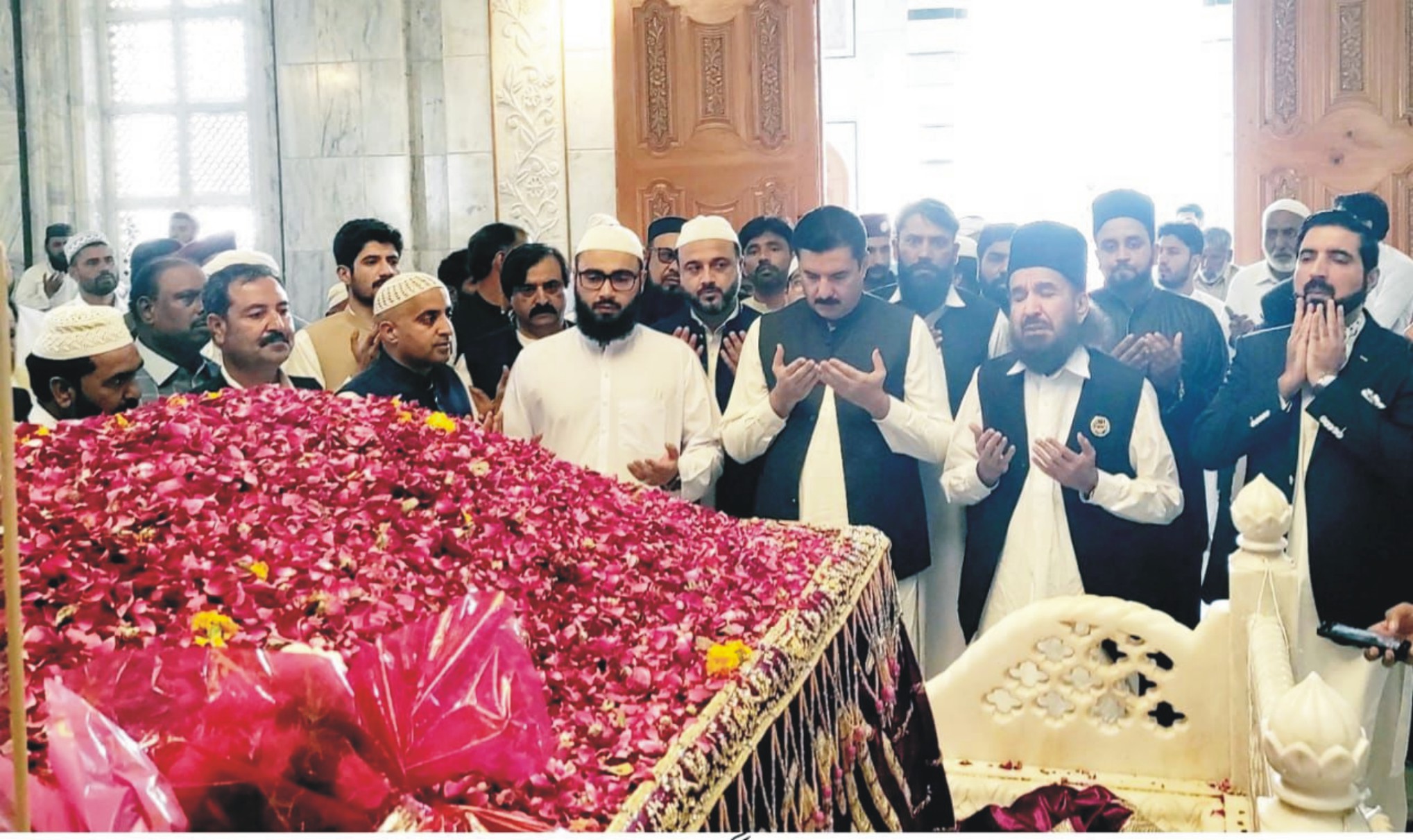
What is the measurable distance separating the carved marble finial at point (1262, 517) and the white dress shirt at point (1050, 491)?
39.0 inches

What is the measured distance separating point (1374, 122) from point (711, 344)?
352cm

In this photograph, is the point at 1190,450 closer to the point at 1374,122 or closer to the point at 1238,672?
the point at 1238,672

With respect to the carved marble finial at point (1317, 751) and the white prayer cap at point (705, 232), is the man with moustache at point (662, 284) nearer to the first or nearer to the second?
the white prayer cap at point (705, 232)

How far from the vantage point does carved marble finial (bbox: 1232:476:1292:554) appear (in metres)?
1.97

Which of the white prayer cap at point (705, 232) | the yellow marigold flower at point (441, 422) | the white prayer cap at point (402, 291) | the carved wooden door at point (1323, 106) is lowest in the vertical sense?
the yellow marigold flower at point (441, 422)

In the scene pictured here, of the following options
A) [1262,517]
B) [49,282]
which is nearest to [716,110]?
[49,282]

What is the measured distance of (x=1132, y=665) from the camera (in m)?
2.21

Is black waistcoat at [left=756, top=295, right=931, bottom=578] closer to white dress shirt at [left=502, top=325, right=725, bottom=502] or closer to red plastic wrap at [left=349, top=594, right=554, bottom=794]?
white dress shirt at [left=502, top=325, right=725, bottom=502]

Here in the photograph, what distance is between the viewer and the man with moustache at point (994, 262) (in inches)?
174

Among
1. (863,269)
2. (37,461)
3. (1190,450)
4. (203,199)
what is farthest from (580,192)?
(37,461)

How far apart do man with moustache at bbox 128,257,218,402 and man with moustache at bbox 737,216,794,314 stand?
156cm

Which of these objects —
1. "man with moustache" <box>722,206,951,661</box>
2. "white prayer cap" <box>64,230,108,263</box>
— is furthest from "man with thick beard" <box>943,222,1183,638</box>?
"white prayer cap" <box>64,230,108,263</box>

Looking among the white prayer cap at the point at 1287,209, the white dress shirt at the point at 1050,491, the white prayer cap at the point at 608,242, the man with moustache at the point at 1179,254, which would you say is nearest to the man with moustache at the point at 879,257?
the man with moustache at the point at 1179,254

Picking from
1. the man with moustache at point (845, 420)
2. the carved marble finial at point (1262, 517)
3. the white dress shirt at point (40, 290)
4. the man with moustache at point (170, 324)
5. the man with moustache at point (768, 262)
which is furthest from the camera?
the white dress shirt at point (40, 290)
